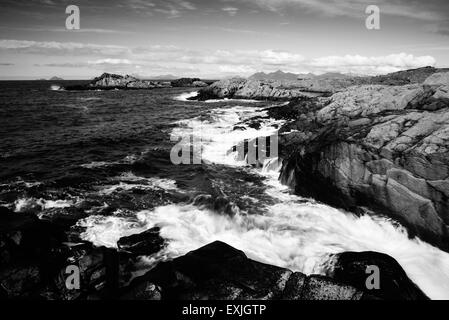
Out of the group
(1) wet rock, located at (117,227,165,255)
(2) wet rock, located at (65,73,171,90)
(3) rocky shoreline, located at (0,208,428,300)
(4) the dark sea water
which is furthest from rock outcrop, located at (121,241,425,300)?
(2) wet rock, located at (65,73,171,90)

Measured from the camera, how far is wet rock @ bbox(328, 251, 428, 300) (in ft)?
28.7

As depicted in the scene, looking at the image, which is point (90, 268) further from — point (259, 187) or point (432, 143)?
point (432, 143)

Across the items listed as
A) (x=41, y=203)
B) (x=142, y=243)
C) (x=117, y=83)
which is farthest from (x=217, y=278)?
(x=117, y=83)

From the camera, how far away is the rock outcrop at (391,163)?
12312mm

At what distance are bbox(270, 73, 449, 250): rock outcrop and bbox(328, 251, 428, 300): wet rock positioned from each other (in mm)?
3787

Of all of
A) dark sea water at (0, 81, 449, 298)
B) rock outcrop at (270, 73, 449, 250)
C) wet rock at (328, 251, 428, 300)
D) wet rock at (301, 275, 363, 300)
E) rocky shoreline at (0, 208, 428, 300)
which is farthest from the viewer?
dark sea water at (0, 81, 449, 298)

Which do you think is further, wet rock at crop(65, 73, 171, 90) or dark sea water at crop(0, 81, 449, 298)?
wet rock at crop(65, 73, 171, 90)

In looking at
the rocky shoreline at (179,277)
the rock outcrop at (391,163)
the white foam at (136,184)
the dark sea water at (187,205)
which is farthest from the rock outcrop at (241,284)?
the white foam at (136,184)

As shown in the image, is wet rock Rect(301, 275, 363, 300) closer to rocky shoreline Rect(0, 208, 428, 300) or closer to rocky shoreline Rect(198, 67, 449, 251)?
rocky shoreline Rect(0, 208, 428, 300)

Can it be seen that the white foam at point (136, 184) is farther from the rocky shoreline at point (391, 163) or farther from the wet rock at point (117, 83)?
the wet rock at point (117, 83)

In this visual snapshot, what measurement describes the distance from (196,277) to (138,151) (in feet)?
68.9

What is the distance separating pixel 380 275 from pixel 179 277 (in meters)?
6.35

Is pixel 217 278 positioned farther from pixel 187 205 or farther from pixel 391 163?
pixel 391 163
